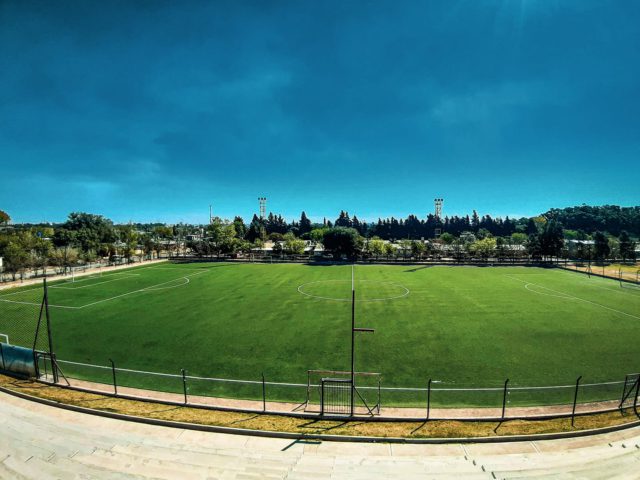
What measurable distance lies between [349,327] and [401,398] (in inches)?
393

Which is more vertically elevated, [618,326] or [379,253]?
[379,253]

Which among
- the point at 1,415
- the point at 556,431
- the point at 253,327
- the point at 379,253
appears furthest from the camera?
the point at 379,253

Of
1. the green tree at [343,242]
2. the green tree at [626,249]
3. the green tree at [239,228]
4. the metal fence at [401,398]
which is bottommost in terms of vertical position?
the metal fence at [401,398]

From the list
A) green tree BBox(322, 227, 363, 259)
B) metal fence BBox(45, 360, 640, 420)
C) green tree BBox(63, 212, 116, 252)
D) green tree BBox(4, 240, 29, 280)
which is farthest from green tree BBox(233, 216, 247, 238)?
metal fence BBox(45, 360, 640, 420)

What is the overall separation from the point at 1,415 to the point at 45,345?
10.2 m

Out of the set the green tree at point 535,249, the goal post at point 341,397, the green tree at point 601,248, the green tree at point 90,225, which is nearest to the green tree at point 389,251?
the green tree at point 535,249

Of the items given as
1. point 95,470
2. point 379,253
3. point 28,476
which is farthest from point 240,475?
point 379,253

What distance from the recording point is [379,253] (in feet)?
228

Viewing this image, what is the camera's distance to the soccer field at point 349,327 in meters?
17.5

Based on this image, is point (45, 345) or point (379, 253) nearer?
point (45, 345)

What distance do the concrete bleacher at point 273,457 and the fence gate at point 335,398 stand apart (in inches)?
80.0

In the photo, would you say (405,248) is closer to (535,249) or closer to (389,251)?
(389,251)

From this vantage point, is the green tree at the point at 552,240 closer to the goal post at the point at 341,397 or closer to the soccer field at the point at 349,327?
the soccer field at the point at 349,327

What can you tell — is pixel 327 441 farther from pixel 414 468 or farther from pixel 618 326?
pixel 618 326
